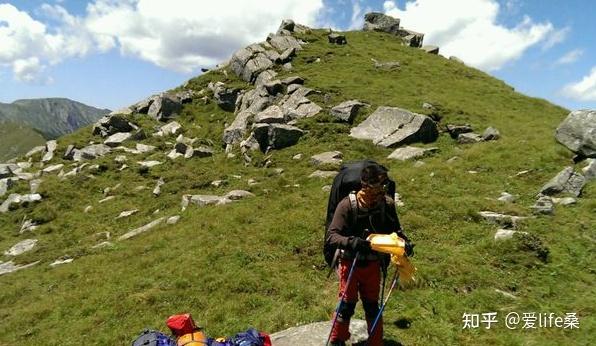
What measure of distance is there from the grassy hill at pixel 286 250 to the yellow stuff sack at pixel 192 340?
14.3ft

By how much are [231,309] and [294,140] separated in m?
21.8

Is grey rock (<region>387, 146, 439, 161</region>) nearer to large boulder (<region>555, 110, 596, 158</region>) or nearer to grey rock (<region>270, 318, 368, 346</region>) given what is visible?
large boulder (<region>555, 110, 596, 158</region>)

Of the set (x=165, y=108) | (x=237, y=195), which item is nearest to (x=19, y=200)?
(x=237, y=195)

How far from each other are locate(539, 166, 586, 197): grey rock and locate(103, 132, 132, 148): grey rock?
35.1 metres

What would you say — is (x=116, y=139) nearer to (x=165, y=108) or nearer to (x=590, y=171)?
(x=165, y=108)

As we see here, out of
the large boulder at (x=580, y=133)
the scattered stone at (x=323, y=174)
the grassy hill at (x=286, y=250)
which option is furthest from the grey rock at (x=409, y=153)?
the large boulder at (x=580, y=133)

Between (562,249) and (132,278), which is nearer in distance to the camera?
(562,249)

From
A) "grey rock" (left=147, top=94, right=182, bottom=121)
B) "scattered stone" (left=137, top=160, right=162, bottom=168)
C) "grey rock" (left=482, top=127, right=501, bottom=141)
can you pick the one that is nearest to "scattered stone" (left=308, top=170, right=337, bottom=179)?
"grey rock" (left=482, top=127, right=501, bottom=141)

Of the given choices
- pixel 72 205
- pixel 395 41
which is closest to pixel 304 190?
pixel 72 205

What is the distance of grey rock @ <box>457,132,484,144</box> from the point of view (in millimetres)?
31844

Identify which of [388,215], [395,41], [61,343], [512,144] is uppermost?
[395,41]

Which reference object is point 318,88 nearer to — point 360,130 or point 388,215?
point 360,130

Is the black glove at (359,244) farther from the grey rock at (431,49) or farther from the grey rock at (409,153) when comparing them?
the grey rock at (431,49)

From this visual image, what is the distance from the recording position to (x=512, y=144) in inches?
1112
